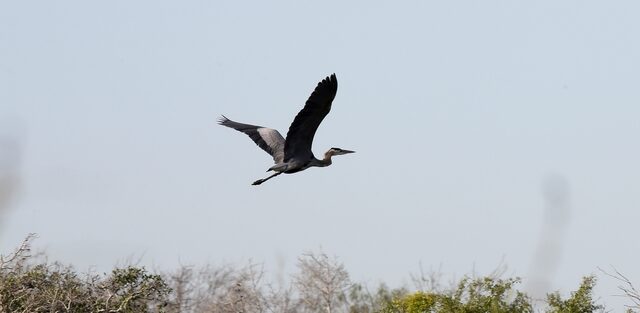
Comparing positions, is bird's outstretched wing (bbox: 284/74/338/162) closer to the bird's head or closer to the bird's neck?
the bird's neck

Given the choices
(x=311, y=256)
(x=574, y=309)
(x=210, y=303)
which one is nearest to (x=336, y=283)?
(x=311, y=256)

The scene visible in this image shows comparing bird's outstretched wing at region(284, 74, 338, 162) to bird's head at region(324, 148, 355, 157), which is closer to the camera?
bird's outstretched wing at region(284, 74, 338, 162)

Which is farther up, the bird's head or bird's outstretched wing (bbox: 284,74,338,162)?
the bird's head

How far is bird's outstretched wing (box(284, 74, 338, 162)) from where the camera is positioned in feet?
74.2

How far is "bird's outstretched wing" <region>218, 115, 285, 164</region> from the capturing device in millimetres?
25428

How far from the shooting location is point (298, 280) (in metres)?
35.2

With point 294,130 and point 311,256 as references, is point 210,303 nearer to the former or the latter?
point 311,256

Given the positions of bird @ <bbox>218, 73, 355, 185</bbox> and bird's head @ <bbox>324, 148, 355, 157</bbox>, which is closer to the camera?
bird @ <bbox>218, 73, 355, 185</bbox>

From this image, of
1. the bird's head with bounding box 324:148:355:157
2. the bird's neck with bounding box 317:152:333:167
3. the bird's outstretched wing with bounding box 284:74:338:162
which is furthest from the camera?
the bird's head with bounding box 324:148:355:157

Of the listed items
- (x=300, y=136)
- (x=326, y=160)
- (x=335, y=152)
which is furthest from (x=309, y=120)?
(x=335, y=152)

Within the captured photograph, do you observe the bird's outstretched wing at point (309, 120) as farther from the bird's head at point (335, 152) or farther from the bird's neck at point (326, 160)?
the bird's head at point (335, 152)

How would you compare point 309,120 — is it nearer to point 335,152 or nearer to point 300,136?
point 300,136

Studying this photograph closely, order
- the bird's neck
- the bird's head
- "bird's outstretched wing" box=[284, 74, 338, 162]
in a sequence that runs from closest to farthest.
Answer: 1. "bird's outstretched wing" box=[284, 74, 338, 162]
2. the bird's neck
3. the bird's head

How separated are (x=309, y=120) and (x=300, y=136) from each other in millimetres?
736
